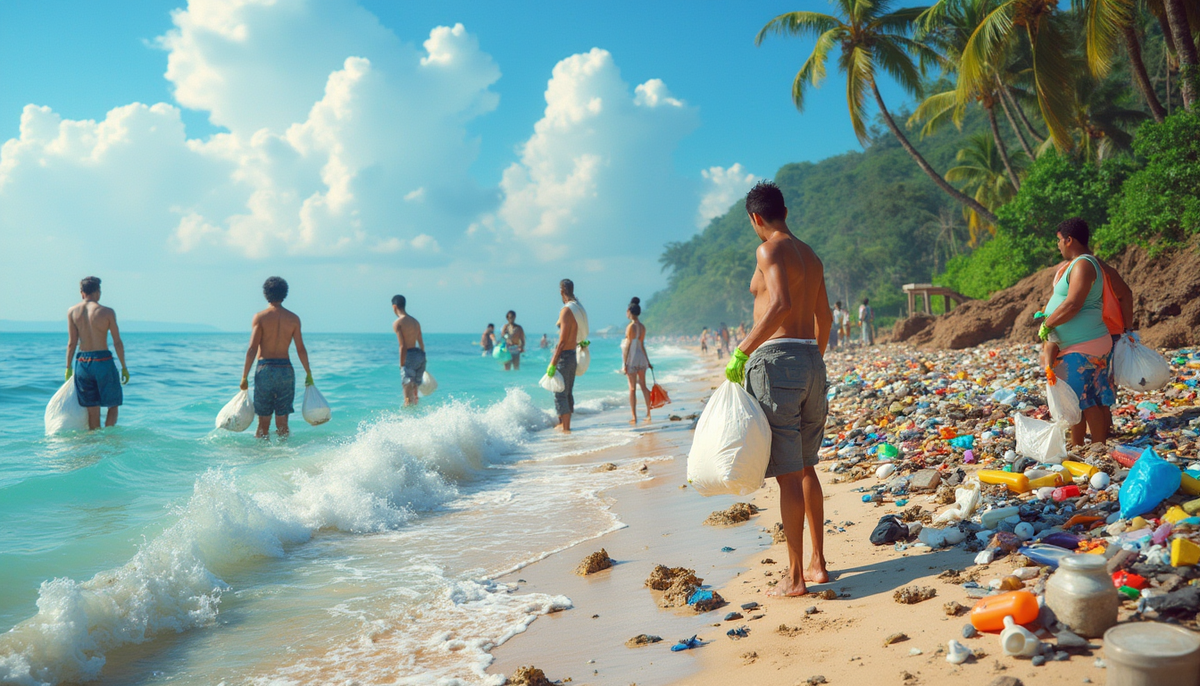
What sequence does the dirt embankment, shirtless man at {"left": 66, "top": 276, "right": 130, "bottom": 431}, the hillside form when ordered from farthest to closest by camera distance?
the hillside, the dirt embankment, shirtless man at {"left": 66, "top": 276, "right": 130, "bottom": 431}

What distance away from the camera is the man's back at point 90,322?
25.5 feet

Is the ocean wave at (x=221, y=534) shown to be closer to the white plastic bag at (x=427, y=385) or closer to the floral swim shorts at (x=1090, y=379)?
the white plastic bag at (x=427, y=385)

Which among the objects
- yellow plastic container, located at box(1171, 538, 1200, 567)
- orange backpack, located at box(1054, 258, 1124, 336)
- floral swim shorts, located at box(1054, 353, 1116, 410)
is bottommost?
yellow plastic container, located at box(1171, 538, 1200, 567)

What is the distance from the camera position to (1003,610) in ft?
7.59

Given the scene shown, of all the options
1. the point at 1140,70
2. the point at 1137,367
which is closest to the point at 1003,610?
the point at 1137,367

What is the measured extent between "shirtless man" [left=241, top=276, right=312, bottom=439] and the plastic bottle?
22.1 ft

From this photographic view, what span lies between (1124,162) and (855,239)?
145ft

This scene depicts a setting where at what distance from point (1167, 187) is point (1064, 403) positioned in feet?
28.7

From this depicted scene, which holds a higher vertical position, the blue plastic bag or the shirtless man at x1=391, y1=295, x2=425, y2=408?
the shirtless man at x1=391, y1=295, x2=425, y2=408

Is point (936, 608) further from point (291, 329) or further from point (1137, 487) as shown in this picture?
point (291, 329)

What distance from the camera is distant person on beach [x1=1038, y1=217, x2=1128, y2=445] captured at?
168 inches

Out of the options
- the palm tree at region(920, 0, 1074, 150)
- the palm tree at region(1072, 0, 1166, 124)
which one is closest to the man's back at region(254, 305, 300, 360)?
the palm tree at region(1072, 0, 1166, 124)

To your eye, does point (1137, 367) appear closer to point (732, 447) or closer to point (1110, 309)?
point (1110, 309)

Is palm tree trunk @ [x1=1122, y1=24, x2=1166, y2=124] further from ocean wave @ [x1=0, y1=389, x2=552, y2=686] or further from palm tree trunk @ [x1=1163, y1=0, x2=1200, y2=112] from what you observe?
ocean wave @ [x1=0, y1=389, x2=552, y2=686]
